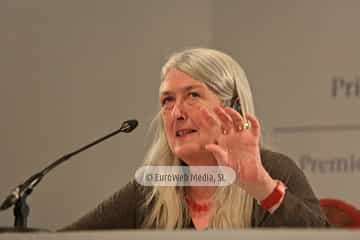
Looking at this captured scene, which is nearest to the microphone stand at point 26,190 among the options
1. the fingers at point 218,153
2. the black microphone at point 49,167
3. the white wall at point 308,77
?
the black microphone at point 49,167

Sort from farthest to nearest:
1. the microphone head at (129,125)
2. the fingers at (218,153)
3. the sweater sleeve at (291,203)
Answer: the microphone head at (129,125) → the fingers at (218,153) → the sweater sleeve at (291,203)

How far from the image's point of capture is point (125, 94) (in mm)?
1949

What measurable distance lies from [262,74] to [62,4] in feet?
1.97

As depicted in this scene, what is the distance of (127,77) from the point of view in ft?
6.43

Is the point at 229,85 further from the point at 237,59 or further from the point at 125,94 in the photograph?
the point at 125,94

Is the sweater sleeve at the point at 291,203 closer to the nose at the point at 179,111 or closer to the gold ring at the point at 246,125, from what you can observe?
the gold ring at the point at 246,125

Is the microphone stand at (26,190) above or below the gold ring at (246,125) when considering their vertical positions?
below

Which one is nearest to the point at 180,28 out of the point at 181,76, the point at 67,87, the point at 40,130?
the point at 181,76

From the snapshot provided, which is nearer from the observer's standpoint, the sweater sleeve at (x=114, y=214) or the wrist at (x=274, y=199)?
the wrist at (x=274, y=199)

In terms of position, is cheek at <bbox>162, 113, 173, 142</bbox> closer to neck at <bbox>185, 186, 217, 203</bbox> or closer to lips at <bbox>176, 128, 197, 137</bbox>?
lips at <bbox>176, 128, 197, 137</bbox>

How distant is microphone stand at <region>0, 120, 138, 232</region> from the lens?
1.74 meters

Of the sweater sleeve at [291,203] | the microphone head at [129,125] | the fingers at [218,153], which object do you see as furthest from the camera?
the microphone head at [129,125]

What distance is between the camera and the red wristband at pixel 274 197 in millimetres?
1687

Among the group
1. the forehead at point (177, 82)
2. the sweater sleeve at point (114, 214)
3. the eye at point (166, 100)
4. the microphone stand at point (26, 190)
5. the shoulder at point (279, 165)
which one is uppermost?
the forehead at point (177, 82)
